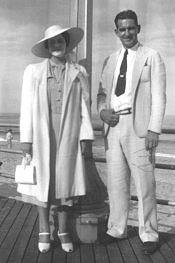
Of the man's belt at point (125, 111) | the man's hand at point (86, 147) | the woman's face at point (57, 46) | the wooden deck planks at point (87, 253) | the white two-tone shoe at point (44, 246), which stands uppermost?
the woman's face at point (57, 46)

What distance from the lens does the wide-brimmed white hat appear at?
2.77 metres

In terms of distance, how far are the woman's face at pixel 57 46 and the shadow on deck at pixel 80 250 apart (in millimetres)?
1131

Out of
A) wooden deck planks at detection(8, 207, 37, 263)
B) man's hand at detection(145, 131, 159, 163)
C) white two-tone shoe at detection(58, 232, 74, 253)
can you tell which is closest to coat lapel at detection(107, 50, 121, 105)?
man's hand at detection(145, 131, 159, 163)

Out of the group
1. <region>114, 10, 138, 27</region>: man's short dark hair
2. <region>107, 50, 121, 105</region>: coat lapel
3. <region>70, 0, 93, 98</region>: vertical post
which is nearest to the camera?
<region>114, 10, 138, 27</region>: man's short dark hair

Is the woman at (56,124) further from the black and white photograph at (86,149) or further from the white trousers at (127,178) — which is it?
the white trousers at (127,178)

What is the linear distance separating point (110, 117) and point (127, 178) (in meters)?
0.40

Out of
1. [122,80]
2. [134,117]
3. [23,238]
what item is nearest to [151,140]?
[134,117]

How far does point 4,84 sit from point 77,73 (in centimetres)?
657

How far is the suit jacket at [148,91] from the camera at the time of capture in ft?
9.12

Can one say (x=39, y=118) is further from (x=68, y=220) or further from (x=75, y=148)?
(x=68, y=220)

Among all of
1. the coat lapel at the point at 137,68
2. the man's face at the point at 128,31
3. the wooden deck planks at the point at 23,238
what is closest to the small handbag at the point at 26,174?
the wooden deck planks at the point at 23,238

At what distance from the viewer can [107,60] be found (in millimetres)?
3033

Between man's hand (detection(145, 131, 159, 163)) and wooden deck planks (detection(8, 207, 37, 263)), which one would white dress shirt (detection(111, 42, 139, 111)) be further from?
wooden deck planks (detection(8, 207, 37, 263))

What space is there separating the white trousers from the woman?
0.20 meters
